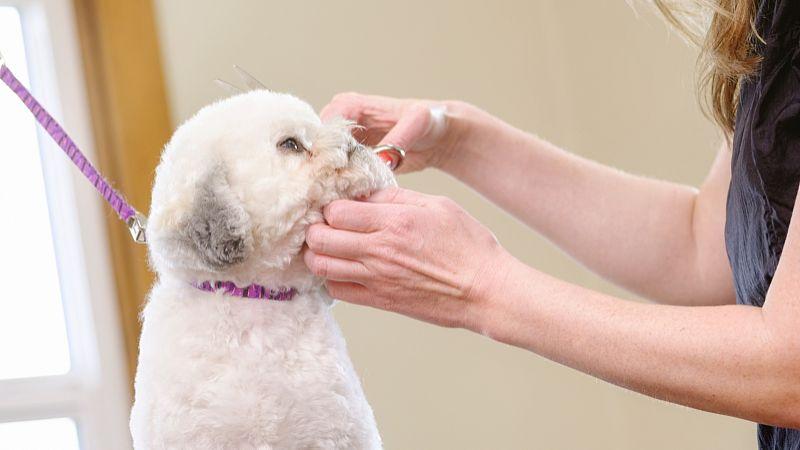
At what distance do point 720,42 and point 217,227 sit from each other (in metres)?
0.61

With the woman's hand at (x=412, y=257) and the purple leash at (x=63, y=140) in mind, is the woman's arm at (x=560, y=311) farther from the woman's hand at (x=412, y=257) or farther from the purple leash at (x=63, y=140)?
the purple leash at (x=63, y=140)

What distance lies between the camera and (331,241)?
0.80 m

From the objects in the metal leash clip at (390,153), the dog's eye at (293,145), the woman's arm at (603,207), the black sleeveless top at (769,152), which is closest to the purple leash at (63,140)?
the dog's eye at (293,145)

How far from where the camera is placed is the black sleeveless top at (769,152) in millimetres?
913

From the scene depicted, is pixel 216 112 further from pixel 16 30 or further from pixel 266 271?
pixel 16 30

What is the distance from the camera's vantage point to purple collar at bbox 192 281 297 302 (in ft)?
2.59

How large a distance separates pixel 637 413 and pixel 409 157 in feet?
3.84

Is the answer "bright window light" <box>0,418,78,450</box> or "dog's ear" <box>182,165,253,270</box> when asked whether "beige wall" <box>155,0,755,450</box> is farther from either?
"dog's ear" <box>182,165,253,270</box>

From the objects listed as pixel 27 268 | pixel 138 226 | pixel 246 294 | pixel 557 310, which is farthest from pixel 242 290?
pixel 27 268

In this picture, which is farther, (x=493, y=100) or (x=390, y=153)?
(x=493, y=100)

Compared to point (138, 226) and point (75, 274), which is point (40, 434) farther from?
point (138, 226)

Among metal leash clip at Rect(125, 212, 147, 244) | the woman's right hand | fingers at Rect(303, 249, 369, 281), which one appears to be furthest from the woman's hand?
the woman's right hand

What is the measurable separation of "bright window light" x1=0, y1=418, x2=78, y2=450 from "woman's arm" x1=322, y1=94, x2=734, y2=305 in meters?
0.87


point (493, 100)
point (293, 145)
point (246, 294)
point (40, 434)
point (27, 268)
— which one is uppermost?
point (293, 145)
